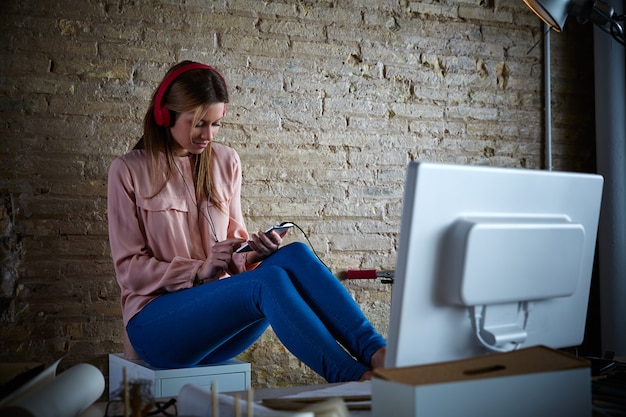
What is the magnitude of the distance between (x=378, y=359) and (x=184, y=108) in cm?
121

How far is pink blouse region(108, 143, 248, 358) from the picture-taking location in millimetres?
2434

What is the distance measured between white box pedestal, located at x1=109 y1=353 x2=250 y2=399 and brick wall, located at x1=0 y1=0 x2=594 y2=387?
2.14 feet

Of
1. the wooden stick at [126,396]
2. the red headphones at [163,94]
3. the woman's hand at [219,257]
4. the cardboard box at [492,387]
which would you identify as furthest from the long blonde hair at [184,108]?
the cardboard box at [492,387]

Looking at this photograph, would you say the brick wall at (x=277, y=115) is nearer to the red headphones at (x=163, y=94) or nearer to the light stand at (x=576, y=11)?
the red headphones at (x=163, y=94)

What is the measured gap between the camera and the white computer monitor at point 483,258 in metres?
1.20

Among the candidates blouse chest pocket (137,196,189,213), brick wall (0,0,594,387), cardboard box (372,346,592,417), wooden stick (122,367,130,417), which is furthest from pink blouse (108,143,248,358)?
cardboard box (372,346,592,417)

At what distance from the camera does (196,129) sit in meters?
2.57

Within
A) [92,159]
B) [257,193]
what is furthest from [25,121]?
[257,193]

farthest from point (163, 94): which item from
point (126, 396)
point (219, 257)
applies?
point (126, 396)

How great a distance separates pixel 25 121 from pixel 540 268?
2235mm

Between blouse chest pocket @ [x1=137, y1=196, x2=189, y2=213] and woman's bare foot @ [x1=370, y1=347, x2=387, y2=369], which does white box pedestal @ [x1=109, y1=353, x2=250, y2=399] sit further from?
woman's bare foot @ [x1=370, y1=347, x2=387, y2=369]

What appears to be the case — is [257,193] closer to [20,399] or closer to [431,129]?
[431,129]

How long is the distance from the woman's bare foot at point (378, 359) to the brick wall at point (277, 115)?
152 centimetres

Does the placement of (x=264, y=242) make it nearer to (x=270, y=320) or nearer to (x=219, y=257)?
(x=219, y=257)
